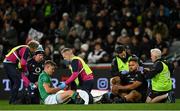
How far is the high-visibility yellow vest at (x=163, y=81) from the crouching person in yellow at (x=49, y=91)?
2.19 m

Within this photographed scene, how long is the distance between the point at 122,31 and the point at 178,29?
194 centimetres

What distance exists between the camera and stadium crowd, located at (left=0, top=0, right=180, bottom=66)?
918 inches

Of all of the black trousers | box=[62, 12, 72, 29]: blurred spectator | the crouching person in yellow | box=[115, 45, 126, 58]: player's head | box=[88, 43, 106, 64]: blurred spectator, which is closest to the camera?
the crouching person in yellow


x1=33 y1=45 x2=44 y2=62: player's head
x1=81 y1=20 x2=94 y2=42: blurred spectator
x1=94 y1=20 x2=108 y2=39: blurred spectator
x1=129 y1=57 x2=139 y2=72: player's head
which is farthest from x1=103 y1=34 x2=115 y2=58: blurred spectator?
x1=129 y1=57 x2=139 y2=72: player's head

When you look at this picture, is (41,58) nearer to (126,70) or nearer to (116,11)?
(126,70)

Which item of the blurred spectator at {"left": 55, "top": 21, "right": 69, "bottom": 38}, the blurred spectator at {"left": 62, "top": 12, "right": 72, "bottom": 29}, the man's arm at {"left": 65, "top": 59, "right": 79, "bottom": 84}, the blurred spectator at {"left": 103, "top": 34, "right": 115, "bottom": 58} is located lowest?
the man's arm at {"left": 65, "top": 59, "right": 79, "bottom": 84}

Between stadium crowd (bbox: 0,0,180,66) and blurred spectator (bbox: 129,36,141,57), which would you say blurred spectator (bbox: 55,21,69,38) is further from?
blurred spectator (bbox: 129,36,141,57)

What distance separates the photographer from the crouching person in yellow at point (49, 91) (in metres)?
16.8

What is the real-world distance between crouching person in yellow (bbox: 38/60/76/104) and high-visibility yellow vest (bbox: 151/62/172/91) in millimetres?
2190

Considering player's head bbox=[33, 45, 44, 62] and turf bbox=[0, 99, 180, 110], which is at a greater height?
player's head bbox=[33, 45, 44, 62]

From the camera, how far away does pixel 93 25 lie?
25281mm

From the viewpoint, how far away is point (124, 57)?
18.1 metres

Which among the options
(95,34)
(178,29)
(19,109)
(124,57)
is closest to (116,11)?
(95,34)

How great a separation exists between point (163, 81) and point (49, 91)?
2900 mm
